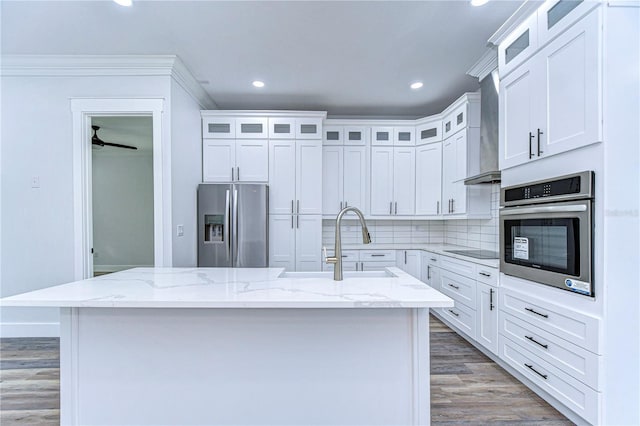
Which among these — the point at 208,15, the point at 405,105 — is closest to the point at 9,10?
the point at 208,15

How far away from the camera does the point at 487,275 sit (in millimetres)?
2586

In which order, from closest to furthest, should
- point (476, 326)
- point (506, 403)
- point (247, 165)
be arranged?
1. point (506, 403)
2. point (476, 326)
3. point (247, 165)

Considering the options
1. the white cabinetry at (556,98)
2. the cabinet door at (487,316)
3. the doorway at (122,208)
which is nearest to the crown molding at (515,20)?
the white cabinetry at (556,98)

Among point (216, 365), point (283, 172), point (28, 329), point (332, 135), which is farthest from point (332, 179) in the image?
point (28, 329)

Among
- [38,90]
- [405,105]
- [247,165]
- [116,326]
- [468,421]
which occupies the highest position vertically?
[405,105]

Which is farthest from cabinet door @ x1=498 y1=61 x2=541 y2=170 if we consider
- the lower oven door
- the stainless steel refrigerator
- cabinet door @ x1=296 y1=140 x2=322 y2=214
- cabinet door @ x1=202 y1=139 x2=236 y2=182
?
cabinet door @ x1=202 y1=139 x2=236 y2=182

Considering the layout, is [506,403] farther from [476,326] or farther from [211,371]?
[211,371]

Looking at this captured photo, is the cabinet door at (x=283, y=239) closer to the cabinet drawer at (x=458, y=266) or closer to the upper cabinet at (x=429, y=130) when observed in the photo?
the cabinet drawer at (x=458, y=266)

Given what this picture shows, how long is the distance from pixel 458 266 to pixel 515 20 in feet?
7.08

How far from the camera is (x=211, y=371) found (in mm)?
1546

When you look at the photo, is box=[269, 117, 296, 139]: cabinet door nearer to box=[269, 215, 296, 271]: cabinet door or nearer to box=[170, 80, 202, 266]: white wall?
box=[170, 80, 202, 266]: white wall

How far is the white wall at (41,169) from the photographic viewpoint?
3.02 meters

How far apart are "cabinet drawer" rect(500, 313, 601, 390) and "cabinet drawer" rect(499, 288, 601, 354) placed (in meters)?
0.04

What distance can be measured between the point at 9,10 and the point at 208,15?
1505 mm
